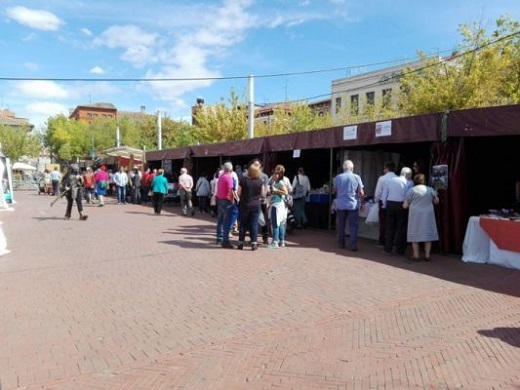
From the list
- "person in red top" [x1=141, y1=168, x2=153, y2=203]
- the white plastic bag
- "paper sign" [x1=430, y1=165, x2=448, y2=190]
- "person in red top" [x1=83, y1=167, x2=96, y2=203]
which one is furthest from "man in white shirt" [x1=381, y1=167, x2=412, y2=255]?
"person in red top" [x1=83, y1=167, x2=96, y2=203]

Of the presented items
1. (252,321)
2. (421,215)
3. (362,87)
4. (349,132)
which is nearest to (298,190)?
(349,132)

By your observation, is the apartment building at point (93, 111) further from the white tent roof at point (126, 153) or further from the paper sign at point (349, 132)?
the paper sign at point (349, 132)

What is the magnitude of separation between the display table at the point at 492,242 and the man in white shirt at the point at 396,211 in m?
1.11

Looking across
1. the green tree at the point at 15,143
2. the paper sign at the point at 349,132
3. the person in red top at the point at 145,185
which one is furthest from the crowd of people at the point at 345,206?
the green tree at the point at 15,143

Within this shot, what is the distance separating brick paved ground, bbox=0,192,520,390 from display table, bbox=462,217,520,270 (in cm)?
28

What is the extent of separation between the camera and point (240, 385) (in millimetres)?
3625

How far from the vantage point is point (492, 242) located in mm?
8031

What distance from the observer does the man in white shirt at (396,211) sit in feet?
28.4

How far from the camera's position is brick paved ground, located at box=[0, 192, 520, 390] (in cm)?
381

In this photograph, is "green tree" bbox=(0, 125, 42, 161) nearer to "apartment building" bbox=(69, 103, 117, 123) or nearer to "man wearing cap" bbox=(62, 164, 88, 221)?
"man wearing cap" bbox=(62, 164, 88, 221)

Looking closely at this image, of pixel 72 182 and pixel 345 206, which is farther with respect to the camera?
pixel 72 182

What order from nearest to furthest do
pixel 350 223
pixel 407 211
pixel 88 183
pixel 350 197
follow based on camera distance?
pixel 407 211, pixel 350 197, pixel 350 223, pixel 88 183

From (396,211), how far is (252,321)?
4.60m

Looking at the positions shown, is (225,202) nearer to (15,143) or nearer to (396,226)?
(396,226)
